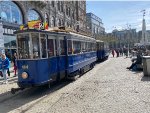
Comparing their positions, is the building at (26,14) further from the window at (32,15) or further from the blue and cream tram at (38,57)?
the blue and cream tram at (38,57)

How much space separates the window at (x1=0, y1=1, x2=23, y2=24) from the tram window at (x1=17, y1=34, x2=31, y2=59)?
45.2 feet

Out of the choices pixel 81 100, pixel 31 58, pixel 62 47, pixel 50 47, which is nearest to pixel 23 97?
pixel 31 58

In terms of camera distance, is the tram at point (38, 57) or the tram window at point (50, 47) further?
the tram window at point (50, 47)

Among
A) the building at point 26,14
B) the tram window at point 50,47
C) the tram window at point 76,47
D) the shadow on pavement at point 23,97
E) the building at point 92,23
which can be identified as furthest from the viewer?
the building at point 92,23

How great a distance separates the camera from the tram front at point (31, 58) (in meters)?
10.0

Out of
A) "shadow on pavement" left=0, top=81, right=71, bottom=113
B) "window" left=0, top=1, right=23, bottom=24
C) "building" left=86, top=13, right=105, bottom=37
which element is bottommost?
"shadow on pavement" left=0, top=81, right=71, bottom=113

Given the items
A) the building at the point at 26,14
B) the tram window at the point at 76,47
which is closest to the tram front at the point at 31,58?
the building at the point at 26,14

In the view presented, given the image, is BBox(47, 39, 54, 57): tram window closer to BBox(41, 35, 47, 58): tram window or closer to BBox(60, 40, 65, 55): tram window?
BBox(41, 35, 47, 58): tram window

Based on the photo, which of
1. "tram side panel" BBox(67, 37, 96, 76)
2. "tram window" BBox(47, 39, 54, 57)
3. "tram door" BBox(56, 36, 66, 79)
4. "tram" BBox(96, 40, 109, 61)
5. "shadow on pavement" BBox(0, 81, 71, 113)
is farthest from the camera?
"tram" BBox(96, 40, 109, 61)

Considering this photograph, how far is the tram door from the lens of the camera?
39.4 feet

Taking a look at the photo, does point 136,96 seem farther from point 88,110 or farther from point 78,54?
point 78,54

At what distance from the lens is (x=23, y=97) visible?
10.4 metres

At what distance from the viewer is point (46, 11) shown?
34062 millimetres

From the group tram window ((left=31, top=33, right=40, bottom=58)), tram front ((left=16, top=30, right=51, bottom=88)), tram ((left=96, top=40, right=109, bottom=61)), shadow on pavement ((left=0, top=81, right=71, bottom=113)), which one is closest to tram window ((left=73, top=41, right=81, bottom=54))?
shadow on pavement ((left=0, top=81, right=71, bottom=113))
